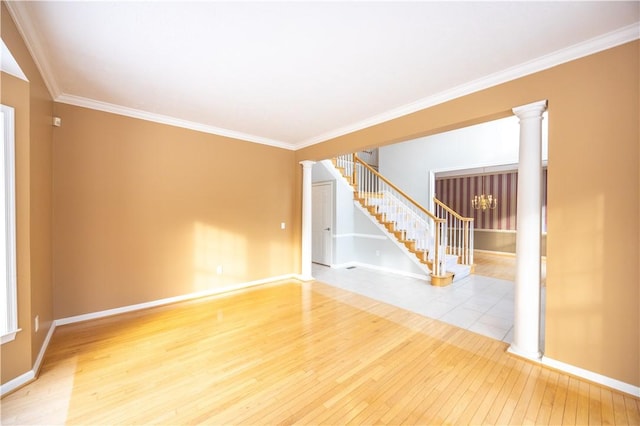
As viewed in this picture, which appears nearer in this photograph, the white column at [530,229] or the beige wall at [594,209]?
the beige wall at [594,209]

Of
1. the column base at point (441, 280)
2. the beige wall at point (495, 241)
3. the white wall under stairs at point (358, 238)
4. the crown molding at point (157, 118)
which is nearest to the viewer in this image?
the crown molding at point (157, 118)

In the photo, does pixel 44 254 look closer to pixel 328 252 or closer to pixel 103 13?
pixel 103 13

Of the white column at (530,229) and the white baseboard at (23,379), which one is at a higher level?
the white column at (530,229)

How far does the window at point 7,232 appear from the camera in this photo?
188 centimetres

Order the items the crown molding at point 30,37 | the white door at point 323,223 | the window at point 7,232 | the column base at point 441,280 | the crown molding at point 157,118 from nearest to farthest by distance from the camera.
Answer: the crown molding at point 30,37 < the window at point 7,232 < the crown molding at point 157,118 < the column base at point 441,280 < the white door at point 323,223

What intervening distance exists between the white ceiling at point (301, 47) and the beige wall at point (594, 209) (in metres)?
0.24

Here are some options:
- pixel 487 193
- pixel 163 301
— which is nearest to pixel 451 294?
pixel 163 301

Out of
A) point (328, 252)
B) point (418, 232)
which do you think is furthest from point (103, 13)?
point (418, 232)

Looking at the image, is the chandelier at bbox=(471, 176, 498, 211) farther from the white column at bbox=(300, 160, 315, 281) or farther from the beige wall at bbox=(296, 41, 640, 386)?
the beige wall at bbox=(296, 41, 640, 386)

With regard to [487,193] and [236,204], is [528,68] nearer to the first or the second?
[236,204]

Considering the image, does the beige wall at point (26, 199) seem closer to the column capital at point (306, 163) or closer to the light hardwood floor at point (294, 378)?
the light hardwood floor at point (294, 378)

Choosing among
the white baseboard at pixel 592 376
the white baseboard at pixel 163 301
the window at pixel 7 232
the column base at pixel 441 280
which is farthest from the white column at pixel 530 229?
the window at pixel 7 232

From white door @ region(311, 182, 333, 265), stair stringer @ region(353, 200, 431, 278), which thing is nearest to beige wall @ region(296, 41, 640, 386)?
stair stringer @ region(353, 200, 431, 278)

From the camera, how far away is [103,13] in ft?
5.79
